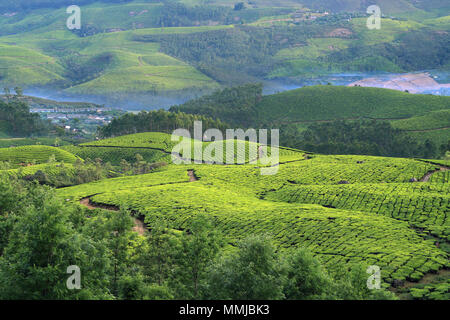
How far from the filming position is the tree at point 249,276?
105 ft

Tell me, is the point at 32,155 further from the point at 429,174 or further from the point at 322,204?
the point at 429,174

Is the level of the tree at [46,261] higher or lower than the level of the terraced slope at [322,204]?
higher

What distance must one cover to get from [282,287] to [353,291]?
5.35m

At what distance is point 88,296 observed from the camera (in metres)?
31.8

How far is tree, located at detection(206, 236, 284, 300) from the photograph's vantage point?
1265 inches

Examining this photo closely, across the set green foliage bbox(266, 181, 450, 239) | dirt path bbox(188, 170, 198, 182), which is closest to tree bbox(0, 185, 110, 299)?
green foliage bbox(266, 181, 450, 239)

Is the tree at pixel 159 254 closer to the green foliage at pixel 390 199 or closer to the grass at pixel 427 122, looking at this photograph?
the green foliage at pixel 390 199
